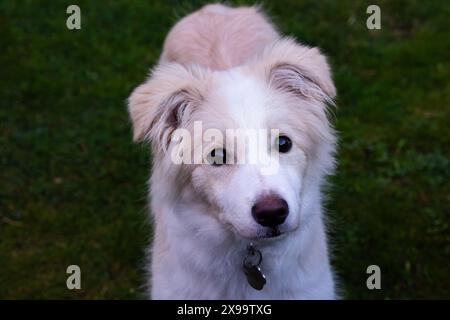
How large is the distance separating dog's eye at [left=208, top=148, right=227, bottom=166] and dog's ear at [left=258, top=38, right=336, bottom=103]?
472mm

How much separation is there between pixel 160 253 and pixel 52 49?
340 cm

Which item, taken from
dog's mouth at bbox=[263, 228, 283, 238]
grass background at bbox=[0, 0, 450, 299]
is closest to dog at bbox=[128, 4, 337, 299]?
dog's mouth at bbox=[263, 228, 283, 238]

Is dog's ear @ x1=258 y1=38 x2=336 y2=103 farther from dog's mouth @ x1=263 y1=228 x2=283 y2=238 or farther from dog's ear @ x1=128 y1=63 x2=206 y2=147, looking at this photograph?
dog's mouth @ x1=263 y1=228 x2=283 y2=238

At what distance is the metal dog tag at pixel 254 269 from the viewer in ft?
11.4

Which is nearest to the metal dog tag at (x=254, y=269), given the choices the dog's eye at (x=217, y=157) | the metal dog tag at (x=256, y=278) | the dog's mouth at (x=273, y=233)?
the metal dog tag at (x=256, y=278)

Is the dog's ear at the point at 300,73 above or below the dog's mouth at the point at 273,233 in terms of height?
above

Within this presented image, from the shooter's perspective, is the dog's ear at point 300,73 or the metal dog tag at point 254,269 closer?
the dog's ear at point 300,73

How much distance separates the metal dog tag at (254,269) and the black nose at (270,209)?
23.8 inches

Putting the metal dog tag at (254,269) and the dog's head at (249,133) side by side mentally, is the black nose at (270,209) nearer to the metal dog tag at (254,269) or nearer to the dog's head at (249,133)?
the dog's head at (249,133)

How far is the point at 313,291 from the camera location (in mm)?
3711

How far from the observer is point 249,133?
3.04m

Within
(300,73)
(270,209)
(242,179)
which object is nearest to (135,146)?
(300,73)

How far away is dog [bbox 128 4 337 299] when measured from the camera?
119 inches
